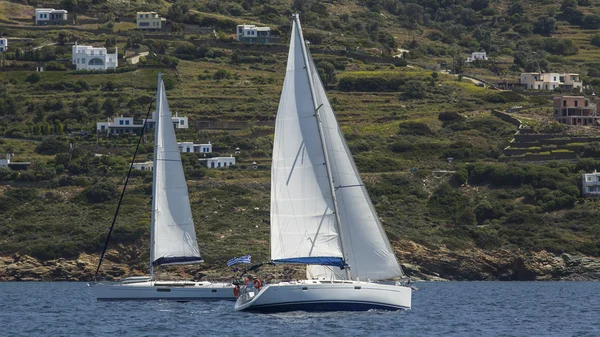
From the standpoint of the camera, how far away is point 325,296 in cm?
4919

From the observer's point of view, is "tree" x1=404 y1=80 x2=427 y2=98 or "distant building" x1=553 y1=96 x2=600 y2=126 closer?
"distant building" x1=553 y1=96 x2=600 y2=126

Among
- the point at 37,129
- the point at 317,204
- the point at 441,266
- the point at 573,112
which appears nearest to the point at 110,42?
the point at 37,129

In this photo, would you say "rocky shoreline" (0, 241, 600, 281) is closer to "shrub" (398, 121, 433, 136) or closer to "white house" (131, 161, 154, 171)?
"white house" (131, 161, 154, 171)

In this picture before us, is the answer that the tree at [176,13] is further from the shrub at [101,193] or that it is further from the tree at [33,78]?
the shrub at [101,193]

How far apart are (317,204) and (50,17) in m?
120

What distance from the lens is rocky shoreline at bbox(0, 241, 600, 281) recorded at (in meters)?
88.3

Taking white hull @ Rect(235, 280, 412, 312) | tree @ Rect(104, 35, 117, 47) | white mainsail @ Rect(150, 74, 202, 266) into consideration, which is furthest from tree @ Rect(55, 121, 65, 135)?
white hull @ Rect(235, 280, 412, 312)

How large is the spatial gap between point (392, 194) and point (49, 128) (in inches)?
1429

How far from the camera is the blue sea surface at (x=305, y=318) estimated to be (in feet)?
157

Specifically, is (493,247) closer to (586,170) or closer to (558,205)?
(558,205)

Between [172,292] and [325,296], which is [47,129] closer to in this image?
[172,292]

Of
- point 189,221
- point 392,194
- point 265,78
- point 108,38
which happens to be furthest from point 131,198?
point 108,38

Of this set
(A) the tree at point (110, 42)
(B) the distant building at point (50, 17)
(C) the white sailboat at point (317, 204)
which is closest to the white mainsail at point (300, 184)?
(C) the white sailboat at point (317, 204)

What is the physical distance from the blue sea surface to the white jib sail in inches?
72.4
